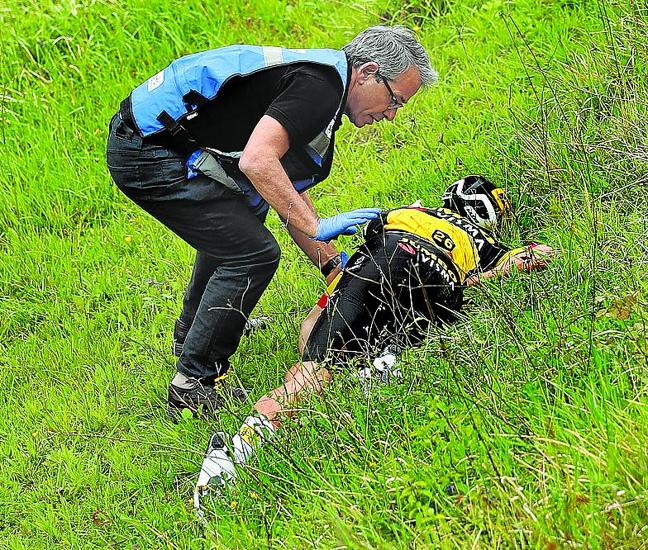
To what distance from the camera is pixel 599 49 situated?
4898 mm

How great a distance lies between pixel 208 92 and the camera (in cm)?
358

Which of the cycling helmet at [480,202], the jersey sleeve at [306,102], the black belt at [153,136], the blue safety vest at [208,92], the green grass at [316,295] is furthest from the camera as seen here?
the cycling helmet at [480,202]

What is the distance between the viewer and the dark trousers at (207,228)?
373 centimetres

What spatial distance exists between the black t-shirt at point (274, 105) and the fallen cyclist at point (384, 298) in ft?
1.78

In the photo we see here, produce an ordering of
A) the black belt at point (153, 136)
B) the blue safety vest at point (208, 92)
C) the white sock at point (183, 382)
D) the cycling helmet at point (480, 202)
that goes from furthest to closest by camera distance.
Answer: the cycling helmet at point (480, 202) → the white sock at point (183, 382) → the black belt at point (153, 136) → the blue safety vest at point (208, 92)

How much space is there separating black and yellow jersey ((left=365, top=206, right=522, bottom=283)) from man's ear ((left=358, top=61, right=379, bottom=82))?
573mm

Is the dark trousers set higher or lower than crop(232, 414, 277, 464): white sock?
higher

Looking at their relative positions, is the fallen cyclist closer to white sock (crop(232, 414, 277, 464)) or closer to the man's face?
white sock (crop(232, 414, 277, 464))

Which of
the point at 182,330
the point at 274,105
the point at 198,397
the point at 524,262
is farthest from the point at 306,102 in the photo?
the point at 182,330

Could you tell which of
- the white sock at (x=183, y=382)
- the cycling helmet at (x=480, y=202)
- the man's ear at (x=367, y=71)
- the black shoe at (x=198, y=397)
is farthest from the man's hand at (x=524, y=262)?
the white sock at (x=183, y=382)

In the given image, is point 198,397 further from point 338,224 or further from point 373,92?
point 373,92

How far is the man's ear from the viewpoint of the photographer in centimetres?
357

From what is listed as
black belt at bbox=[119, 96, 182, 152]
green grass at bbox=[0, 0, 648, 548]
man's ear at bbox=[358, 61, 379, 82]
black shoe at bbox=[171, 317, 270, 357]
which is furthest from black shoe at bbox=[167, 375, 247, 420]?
man's ear at bbox=[358, 61, 379, 82]

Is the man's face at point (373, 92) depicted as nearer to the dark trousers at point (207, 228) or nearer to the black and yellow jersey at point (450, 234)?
the black and yellow jersey at point (450, 234)
